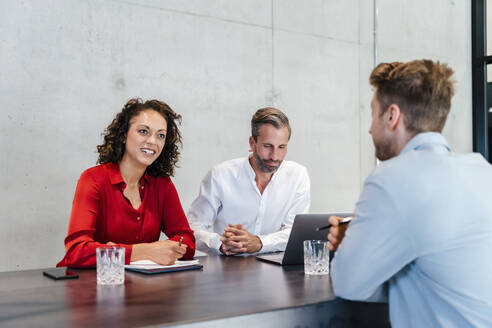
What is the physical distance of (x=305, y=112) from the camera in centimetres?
475

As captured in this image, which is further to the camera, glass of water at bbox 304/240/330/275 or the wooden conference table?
glass of water at bbox 304/240/330/275

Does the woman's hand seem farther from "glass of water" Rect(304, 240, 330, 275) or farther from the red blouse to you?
"glass of water" Rect(304, 240, 330, 275)

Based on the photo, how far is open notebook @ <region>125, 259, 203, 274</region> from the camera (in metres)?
1.85

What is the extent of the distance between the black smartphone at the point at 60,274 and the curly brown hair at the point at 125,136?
0.81 meters

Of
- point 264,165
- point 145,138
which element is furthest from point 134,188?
point 264,165

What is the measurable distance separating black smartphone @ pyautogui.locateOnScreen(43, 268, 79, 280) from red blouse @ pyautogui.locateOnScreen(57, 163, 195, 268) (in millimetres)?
107

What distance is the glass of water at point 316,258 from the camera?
1830 mm

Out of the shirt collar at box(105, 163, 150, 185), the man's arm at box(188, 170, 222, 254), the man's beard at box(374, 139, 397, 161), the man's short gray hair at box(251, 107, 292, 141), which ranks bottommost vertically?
the man's arm at box(188, 170, 222, 254)

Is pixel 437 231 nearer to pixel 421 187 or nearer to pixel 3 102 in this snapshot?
pixel 421 187

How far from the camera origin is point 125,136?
261 cm

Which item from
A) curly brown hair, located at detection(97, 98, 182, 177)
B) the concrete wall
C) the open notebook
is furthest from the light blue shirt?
the concrete wall

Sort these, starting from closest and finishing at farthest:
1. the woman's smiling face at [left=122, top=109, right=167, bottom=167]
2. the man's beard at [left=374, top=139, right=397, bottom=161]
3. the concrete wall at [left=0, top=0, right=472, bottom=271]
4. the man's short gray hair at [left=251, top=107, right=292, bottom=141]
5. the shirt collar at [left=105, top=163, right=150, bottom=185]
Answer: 1. the man's beard at [left=374, top=139, right=397, bottom=161]
2. the shirt collar at [left=105, top=163, right=150, bottom=185]
3. the woman's smiling face at [left=122, top=109, right=167, bottom=167]
4. the man's short gray hair at [left=251, top=107, right=292, bottom=141]
5. the concrete wall at [left=0, top=0, right=472, bottom=271]

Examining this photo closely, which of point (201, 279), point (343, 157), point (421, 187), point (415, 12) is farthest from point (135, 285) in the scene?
point (415, 12)

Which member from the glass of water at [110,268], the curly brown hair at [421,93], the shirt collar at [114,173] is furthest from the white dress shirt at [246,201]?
the curly brown hair at [421,93]
